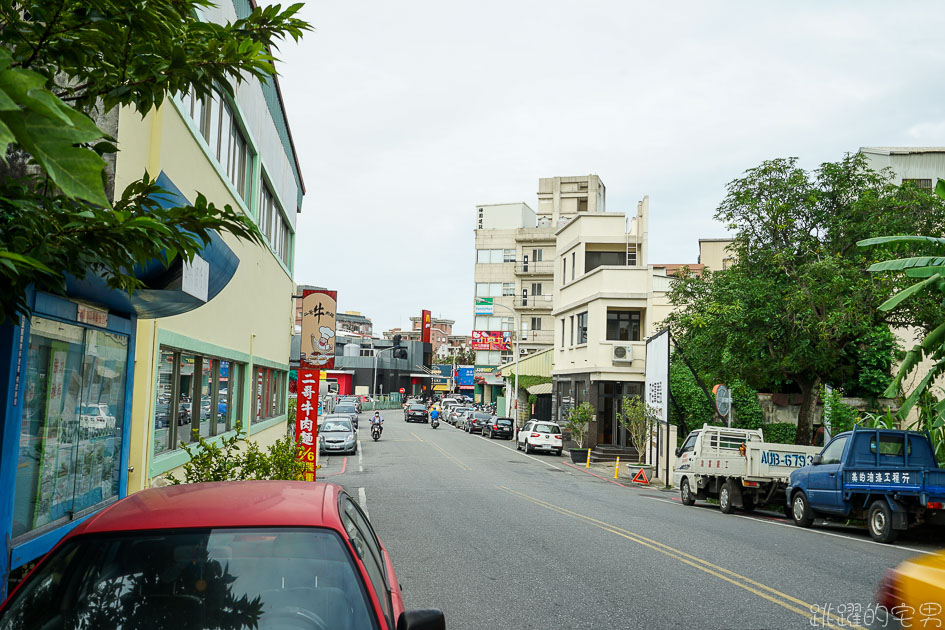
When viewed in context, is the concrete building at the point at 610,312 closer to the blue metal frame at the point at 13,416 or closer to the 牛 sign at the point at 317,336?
the 牛 sign at the point at 317,336

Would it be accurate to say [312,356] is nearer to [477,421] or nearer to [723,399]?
[723,399]

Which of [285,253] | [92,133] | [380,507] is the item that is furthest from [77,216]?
[285,253]

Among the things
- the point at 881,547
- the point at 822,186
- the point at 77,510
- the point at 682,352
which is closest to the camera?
the point at 77,510

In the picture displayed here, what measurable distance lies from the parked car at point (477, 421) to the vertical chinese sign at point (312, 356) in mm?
35448

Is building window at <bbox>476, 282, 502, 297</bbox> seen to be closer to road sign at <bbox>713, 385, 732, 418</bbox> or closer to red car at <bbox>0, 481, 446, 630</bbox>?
road sign at <bbox>713, 385, 732, 418</bbox>

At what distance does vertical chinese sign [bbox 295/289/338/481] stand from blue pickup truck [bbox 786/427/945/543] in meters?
10.8

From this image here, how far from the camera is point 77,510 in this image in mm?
7527

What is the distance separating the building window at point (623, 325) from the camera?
3791 cm

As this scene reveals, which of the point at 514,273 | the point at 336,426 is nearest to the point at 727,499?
the point at 336,426

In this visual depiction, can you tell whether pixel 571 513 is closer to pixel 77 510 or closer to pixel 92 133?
pixel 77 510

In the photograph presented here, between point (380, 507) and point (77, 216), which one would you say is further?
point (380, 507)

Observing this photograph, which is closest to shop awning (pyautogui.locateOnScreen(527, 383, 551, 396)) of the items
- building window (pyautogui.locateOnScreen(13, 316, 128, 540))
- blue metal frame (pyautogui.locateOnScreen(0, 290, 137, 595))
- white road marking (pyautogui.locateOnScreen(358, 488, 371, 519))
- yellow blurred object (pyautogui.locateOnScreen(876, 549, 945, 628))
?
white road marking (pyautogui.locateOnScreen(358, 488, 371, 519))

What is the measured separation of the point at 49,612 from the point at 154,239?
1.73 metres

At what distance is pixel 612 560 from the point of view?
10516 millimetres
